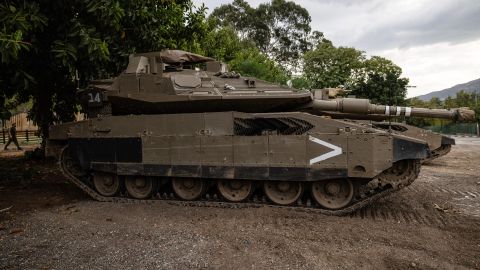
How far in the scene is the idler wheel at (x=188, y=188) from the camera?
8258 mm

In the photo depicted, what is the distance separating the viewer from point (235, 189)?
8.12 m

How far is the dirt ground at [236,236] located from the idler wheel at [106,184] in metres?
0.36

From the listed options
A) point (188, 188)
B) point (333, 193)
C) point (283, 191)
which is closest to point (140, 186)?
point (188, 188)

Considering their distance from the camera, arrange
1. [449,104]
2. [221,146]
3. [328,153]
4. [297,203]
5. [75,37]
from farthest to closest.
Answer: [449,104] → [75,37] → [221,146] → [297,203] → [328,153]

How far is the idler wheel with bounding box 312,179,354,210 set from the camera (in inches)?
292

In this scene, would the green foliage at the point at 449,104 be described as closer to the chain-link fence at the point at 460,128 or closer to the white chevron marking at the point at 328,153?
the chain-link fence at the point at 460,128

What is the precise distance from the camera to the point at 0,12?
25.0ft

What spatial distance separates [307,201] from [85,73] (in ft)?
23.7

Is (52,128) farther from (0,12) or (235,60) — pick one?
(235,60)

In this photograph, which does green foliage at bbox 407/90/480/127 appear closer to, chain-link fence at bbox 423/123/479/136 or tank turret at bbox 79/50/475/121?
chain-link fence at bbox 423/123/479/136

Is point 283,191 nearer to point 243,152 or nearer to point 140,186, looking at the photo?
point 243,152

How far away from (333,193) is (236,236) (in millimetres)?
2294

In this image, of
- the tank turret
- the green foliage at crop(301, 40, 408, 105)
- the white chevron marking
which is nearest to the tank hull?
the white chevron marking

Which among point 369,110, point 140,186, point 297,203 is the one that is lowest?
point 297,203
